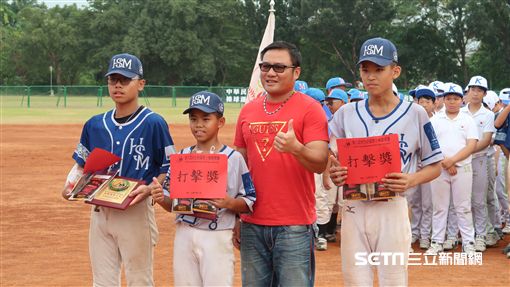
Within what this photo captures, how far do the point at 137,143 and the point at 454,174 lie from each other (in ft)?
17.1

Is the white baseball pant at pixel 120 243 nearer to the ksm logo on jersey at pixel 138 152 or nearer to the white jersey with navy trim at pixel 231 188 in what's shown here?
the ksm logo on jersey at pixel 138 152

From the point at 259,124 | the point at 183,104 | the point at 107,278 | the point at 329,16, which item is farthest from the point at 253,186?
the point at 329,16

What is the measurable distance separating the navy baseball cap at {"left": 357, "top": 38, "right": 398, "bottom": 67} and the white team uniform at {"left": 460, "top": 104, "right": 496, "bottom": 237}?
539cm

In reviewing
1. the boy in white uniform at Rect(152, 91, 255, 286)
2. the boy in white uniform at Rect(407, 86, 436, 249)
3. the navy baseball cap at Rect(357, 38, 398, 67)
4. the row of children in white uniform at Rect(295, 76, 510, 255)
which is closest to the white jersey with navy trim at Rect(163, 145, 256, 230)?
the boy in white uniform at Rect(152, 91, 255, 286)

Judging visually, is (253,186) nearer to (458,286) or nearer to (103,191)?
(103,191)

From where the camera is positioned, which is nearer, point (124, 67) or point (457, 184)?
point (124, 67)

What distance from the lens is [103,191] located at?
16.5 feet

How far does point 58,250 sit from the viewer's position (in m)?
9.55

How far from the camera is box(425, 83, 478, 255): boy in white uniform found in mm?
9039

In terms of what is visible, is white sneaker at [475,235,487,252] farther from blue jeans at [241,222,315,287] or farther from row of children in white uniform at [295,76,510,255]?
blue jeans at [241,222,315,287]

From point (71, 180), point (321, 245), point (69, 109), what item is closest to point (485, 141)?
point (321, 245)

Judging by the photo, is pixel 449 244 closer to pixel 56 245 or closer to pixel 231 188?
pixel 56 245

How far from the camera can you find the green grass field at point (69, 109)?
3816 centimetres

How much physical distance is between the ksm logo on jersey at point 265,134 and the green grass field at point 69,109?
32831 millimetres
